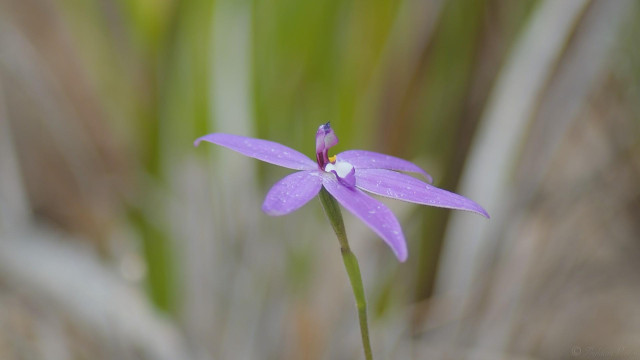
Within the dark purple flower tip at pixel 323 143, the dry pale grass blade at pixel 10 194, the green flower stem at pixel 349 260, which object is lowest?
the green flower stem at pixel 349 260

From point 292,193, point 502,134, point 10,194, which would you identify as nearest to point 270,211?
point 292,193

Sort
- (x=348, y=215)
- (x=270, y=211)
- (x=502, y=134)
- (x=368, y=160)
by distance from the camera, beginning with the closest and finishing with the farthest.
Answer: (x=270, y=211) → (x=368, y=160) → (x=502, y=134) → (x=348, y=215)

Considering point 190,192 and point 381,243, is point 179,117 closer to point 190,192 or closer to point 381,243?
point 190,192

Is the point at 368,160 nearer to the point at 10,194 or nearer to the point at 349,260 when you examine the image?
the point at 349,260

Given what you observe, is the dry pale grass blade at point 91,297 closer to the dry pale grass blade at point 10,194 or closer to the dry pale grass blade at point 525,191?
the dry pale grass blade at point 10,194

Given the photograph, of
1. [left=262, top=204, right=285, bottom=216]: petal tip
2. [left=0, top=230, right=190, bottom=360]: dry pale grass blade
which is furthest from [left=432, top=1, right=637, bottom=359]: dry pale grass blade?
[left=262, top=204, right=285, bottom=216]: petal tip

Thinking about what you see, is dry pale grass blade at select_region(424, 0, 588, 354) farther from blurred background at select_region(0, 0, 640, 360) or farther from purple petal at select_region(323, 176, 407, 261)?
purple petal at select_region(323, 176, 407, 261)

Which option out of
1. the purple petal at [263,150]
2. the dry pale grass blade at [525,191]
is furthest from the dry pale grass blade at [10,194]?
the purple petal at [263,150]
